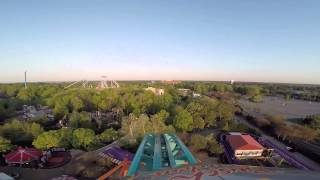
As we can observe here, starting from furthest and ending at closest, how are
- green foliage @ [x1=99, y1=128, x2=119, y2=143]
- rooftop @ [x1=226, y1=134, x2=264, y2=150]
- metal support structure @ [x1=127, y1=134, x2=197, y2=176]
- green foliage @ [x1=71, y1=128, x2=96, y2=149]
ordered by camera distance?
green foliage @ [x1=99, y1=128, x2=119, y2=143] → green foliage @ [x1=71, y1=128, x2=96, y2=149] → rooftop @ [x1=226, y1=134, x2=264, y2=150] → metal support structure @ [x1=127, y1=134, x2=197, y2=176]

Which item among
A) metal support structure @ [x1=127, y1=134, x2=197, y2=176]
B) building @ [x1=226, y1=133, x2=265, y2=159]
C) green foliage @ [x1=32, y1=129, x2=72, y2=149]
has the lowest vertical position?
building @ [x1=226, y1=133, x2=265, y2=159]

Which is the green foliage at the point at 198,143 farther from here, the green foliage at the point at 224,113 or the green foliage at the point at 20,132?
the green foliage at the point at 20,132

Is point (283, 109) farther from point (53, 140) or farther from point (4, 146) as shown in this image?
point (4, 146)

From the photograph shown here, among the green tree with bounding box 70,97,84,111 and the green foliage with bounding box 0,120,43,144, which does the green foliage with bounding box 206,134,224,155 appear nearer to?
the green foliage with bounding box 0,120,43,144

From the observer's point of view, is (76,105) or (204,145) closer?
(204,145)

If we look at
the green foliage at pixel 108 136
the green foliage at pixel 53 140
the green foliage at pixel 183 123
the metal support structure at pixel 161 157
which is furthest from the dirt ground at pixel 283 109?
the metal support structure at pixel 161 157

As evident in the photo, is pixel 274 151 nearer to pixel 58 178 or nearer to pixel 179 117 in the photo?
pixel 179 117

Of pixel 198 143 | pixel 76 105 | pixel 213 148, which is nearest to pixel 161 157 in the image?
pixel 198 143

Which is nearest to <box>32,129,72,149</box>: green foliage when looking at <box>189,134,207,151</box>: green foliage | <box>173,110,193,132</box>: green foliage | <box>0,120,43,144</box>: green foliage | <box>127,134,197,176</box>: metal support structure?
<box>0,120,43,144</box>: green foliage
